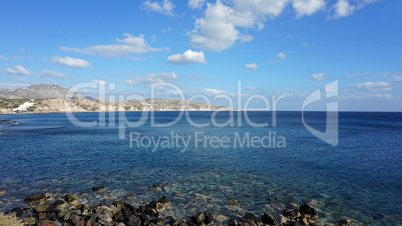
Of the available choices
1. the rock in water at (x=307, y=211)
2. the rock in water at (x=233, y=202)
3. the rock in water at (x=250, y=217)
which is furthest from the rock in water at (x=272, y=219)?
the rock in water at (x=233, y=202)

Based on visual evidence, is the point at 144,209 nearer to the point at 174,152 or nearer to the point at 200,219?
the point at 200,219

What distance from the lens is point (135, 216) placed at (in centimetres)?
1545

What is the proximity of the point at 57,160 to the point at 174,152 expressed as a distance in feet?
58.7

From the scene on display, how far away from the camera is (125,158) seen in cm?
3497

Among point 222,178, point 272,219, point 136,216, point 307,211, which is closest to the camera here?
point 272,219

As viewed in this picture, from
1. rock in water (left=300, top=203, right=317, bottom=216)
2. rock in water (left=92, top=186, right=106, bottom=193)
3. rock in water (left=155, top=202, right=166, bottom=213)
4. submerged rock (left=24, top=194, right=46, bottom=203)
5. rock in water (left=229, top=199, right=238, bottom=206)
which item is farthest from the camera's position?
rock in water (left=92, top=186, right=106, bottom=193)

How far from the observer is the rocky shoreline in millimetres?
14727

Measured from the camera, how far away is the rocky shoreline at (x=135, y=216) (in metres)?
14.7

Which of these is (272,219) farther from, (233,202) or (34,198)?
(34,198)

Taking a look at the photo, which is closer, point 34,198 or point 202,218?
point 202,218

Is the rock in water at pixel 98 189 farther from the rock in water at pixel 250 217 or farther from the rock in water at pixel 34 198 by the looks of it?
the rock in water at pixel 250 217

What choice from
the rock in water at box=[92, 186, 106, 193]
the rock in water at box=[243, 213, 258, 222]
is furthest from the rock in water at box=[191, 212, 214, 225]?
the rock in water at box=[92, 186, 106, 193]

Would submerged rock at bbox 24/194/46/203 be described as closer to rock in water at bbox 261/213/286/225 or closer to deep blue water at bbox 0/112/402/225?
deep blue water at bbox 0/112/402/225

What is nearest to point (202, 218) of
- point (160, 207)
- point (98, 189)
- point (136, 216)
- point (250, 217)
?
point (250, 217)
